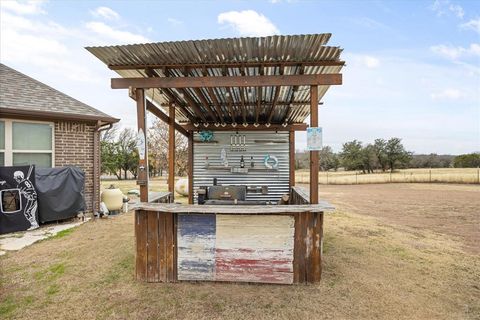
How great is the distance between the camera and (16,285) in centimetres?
354

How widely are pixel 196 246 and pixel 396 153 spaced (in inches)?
1389

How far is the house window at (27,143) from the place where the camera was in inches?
266

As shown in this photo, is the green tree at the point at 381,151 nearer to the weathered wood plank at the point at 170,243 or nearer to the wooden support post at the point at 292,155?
the wooden support post at the point at 292,155

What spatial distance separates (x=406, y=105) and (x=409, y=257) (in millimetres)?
25730

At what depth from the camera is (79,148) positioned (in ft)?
26.1

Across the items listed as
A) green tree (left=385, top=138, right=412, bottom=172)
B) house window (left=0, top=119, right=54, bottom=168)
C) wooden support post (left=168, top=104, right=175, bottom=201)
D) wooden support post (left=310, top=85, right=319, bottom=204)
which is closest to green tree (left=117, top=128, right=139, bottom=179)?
house window (left=0, top=119, right=54, bottom=168)

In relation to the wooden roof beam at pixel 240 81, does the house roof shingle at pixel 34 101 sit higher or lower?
higher

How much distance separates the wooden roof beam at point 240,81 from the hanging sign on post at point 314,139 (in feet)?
1.97

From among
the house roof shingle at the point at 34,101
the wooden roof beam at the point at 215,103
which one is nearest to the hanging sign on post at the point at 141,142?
the wooden roof beam at the point at 215,103

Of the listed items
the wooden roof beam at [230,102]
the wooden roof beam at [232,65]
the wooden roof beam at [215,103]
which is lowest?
the wooden roof beam at [215,103]

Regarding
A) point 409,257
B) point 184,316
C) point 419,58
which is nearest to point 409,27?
point 419,58

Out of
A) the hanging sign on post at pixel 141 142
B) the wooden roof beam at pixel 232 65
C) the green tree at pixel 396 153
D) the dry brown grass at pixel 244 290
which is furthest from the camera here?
the green tree at pixel 396 153

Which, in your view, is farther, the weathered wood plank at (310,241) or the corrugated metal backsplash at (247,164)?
the corrugated metal backsplash at (247,164)

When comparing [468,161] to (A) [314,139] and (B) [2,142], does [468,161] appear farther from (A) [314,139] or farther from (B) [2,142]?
(B) [2,142]
